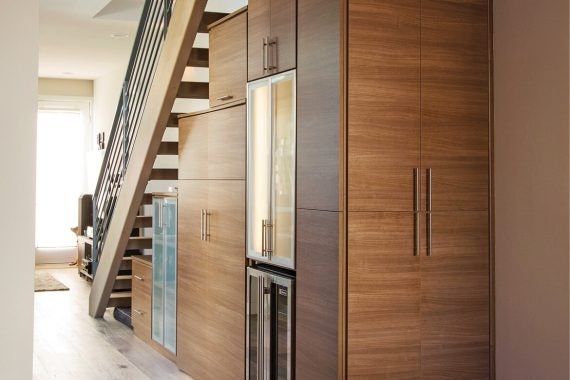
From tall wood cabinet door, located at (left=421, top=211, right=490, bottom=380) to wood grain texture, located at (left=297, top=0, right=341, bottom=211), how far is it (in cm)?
54

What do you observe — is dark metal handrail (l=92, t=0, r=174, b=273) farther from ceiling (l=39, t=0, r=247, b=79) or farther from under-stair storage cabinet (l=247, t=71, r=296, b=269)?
under-stair storage cabinet (l=247, t=71, r=296, b=269)

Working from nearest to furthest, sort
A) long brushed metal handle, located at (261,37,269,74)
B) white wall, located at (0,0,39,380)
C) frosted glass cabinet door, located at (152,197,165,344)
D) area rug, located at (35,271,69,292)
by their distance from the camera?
white wall, located at (0,0,39,380) < long brushed metal handle, located at (261,37,269,74) < frosted glass cabinet door, located at (152,197,165,344) < area rug, located at (35,271,69,292)

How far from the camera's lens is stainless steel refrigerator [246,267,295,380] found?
12.5 feet

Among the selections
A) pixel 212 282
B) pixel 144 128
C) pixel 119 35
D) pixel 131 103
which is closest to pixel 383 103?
pixel 212 282

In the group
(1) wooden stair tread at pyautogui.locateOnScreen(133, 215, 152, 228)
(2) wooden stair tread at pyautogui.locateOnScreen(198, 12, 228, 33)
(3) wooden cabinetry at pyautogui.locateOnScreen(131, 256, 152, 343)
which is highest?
(2) wooden stair tread at pyautogui.locateOnScreen(198, 12, 228, 33)

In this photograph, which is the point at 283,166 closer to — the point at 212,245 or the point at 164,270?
the point at 212,245

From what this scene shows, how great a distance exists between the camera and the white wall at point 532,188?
10.8 ft

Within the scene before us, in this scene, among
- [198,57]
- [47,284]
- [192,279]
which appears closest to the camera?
[192,279]

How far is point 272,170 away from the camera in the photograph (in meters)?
3.96

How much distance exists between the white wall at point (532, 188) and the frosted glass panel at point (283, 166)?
967 millimetres

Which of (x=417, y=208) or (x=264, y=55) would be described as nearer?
(x=417, y=208)

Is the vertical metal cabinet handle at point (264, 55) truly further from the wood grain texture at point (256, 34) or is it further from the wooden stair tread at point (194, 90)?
the wooden stair tread at point (194, 90)

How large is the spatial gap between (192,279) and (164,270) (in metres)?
0.63

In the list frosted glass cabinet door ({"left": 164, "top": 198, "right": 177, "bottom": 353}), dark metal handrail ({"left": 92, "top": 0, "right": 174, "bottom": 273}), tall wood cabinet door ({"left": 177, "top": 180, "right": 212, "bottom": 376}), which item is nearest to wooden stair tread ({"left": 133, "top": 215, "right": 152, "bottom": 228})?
dark metal handrail ({"left": 92, "top": 0, "right": 174, "bottom": 273})
